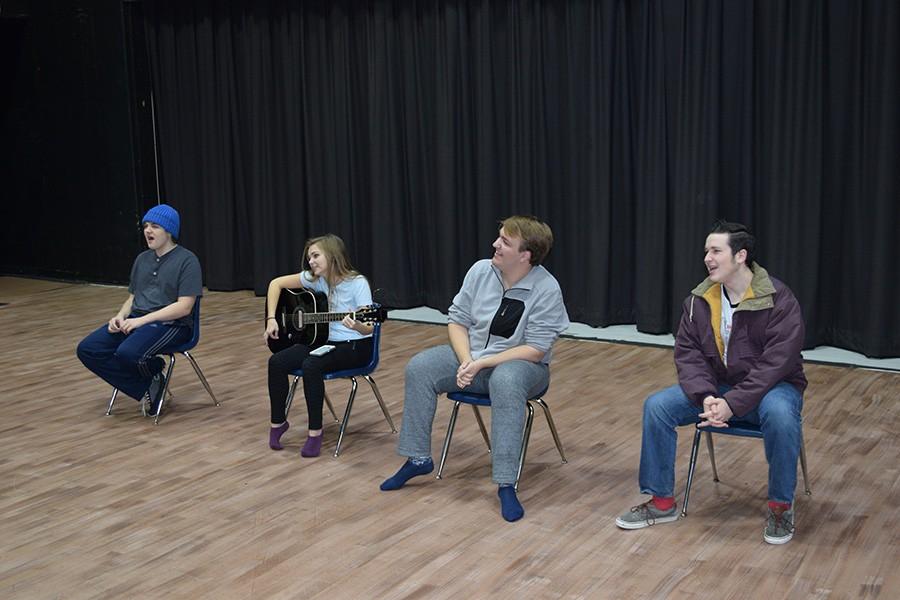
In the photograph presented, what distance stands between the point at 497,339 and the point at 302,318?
1047mm

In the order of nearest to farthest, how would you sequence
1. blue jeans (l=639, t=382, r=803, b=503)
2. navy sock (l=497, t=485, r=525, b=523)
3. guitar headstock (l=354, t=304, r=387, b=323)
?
blue jeans (l=639, t=382, r=803, b=503) < navy sock (l=497, t=485, r=525, b=523) < guitar headstock (l=354, t=304, r=387, b=323)

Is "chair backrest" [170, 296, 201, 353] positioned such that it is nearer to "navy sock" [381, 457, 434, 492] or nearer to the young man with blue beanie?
the young man with blue beanie

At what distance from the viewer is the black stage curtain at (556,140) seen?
21.3 ft

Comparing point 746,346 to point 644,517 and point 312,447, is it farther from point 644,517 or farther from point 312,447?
point 312,447

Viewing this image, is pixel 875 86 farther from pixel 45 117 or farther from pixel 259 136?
pixel 45 117

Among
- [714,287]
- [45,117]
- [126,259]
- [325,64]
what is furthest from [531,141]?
[45,117]

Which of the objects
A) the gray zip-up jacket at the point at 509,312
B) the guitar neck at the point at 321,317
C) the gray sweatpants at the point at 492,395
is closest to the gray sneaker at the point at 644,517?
the gray sweatpants at the point at 492,395

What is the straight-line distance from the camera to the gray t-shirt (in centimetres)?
557

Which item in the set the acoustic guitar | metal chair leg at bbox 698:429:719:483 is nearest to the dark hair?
metal chair leg at bbox 698:429:719:483

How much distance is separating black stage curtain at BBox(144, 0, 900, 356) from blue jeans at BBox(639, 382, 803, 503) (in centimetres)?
289

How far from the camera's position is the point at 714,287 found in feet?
13.3

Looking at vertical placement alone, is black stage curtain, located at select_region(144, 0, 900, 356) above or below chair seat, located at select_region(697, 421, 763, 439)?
above

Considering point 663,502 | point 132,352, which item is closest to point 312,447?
point 132,352

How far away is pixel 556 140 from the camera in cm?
762
